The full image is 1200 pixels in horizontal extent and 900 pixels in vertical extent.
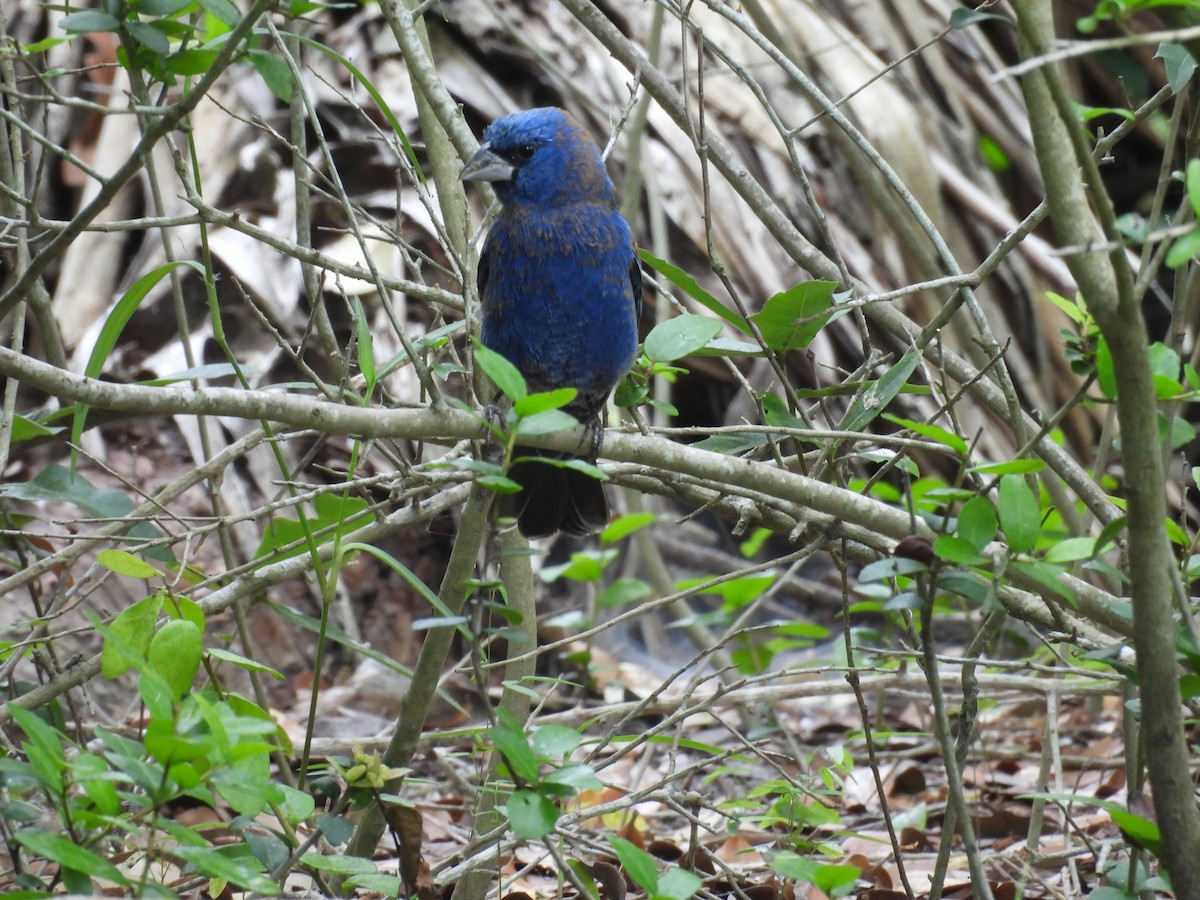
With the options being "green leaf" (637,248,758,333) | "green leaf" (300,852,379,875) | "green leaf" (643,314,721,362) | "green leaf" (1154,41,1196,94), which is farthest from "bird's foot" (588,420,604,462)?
"green leaf" (1154,41,1196,94)

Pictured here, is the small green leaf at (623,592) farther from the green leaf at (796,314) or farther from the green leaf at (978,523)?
the green leaf at (978,523)

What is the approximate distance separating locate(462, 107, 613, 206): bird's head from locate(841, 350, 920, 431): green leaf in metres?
1.33

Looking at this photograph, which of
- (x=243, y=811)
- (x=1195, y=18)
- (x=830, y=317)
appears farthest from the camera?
(x=830, y=317)

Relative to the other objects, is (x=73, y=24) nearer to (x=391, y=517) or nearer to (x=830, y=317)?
(x=391, y=517)

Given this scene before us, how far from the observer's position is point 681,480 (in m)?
2.61

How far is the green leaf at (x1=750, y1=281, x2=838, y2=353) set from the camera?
227 centimetres

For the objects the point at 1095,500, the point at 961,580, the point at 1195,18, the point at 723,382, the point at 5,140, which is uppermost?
the point at 5,140

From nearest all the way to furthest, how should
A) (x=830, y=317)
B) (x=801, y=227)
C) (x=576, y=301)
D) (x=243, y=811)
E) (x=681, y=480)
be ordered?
(x=243, y=811) < (x=830, y=317) < (x=681, y=480) < (x=576, y=301) < (x=801, y=227)

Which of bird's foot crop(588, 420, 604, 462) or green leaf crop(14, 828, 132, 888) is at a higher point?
bird's foot crop(588, 420, 604, 462)

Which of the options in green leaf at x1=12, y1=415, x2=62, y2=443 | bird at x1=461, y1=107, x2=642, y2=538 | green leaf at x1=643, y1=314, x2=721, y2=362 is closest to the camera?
green leaf at x1=643, y1=314, x2=721, y2=362

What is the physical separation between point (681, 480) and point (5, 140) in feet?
5.81

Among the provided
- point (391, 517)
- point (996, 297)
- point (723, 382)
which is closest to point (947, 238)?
point (996, 297)

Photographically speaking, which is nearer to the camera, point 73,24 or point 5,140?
point 73,24

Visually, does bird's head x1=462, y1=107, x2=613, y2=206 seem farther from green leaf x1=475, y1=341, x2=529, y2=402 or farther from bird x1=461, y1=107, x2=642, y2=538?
green leaf x1=475, y1=341, x2=529, y2=402
